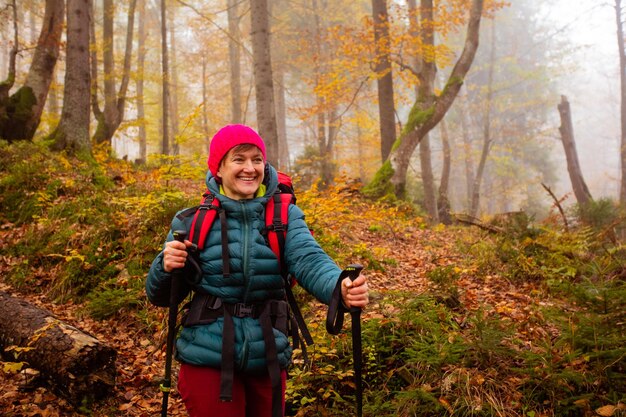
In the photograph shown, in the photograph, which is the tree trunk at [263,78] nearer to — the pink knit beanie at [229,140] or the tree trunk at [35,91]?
the tree trunk at [35,91]

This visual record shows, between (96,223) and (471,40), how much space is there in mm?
11370

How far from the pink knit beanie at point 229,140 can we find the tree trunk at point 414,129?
9.72m

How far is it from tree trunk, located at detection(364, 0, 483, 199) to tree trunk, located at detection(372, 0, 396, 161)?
1.09 metres

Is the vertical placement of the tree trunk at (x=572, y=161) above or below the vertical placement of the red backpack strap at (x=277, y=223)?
above

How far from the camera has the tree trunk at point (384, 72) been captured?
42.0 feet

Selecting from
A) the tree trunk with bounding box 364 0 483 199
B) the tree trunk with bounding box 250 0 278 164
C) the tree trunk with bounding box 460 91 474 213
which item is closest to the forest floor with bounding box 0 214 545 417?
the tree trunk with bounding box 250 0 278 164

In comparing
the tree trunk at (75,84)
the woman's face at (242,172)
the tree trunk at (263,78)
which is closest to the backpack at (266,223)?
the woman's face at (242,172)

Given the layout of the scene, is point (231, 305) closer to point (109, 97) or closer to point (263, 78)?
point (263, 78)

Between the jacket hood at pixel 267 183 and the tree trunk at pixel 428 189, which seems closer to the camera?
the jacket hood at pixel 267 183

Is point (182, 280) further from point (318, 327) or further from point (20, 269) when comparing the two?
point (20, 269)

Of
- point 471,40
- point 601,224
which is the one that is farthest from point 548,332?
point 471,40

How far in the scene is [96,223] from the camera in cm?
651

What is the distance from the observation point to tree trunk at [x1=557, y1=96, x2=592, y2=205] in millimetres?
13297

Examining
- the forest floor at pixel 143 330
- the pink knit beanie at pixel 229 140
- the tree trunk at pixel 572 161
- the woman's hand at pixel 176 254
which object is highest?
the tree trunk at pixel 572 161
